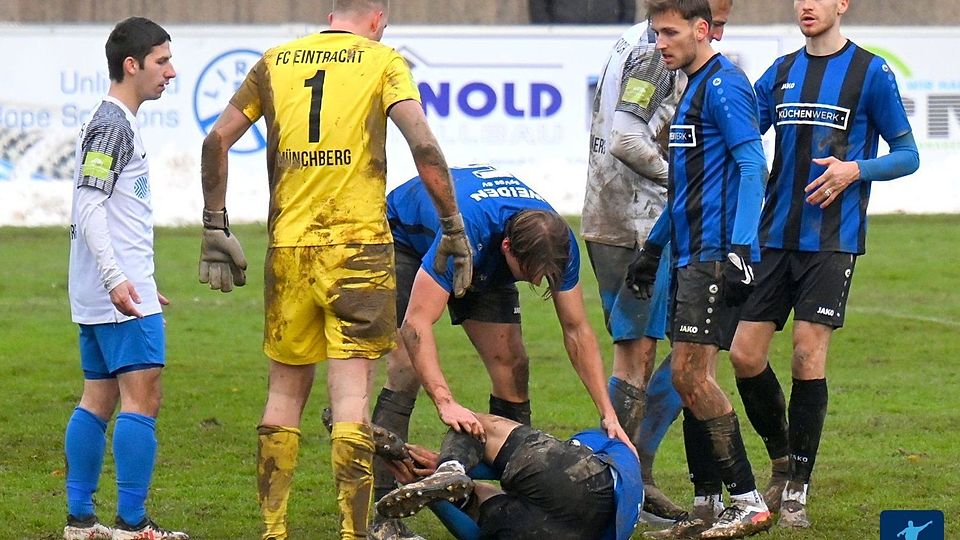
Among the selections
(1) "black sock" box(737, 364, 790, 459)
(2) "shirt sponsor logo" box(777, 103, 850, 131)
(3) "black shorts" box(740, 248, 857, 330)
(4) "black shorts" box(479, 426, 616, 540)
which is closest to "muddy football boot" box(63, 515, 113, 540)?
(4) "black shorts" box(479, 426, 616, 540)

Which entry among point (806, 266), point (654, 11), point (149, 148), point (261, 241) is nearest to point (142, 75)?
point (654, 11)

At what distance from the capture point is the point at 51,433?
26.8 ft

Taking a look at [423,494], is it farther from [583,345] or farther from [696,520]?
[696,520]

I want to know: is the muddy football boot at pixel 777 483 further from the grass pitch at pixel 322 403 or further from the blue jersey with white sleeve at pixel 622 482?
the blue jersey with white sleeve at pixel 622 482

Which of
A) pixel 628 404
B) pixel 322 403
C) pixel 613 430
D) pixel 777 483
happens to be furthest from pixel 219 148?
pixel 322 403

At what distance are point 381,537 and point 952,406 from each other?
4116mm

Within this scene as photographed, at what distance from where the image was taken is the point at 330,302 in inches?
213

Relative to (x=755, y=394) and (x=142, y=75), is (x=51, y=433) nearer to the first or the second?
(x=142, y=75)

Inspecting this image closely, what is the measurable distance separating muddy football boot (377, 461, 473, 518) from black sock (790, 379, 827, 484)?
1.56m

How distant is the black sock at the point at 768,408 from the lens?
6.54 m

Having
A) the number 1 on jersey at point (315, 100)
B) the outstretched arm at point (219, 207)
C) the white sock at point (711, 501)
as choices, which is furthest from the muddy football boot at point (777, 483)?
→ the number 1 on jersey at point (315, 100)

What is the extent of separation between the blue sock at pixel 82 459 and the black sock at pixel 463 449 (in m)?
1.35

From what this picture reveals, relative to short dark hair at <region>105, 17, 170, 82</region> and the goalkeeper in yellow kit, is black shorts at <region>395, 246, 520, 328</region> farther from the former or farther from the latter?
short dark hair at <region>105, 17, 170, 82</region>

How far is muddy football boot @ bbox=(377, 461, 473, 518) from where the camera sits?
17.7 feet
